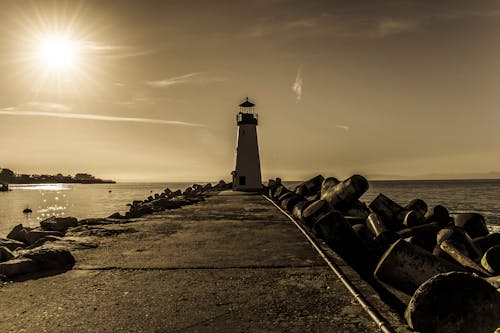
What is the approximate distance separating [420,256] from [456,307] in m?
2.21

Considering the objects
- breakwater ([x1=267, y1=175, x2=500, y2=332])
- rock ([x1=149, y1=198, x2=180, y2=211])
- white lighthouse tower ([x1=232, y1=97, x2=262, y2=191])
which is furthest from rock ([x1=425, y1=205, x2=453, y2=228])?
white lighthouse tower ([x1=232, y1=97, x2=262, y2=191])

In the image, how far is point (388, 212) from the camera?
13008 millimetres

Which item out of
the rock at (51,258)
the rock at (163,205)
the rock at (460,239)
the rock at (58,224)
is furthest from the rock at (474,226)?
the rock at (58,224)

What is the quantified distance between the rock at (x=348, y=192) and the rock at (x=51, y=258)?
29.4ft

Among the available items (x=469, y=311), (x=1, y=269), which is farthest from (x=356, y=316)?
(x=1, y=269)

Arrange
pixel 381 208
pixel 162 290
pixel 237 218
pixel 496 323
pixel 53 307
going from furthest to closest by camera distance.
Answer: pixel 381 208, pixel 237 218, pixel 162 290, pixel 53 307, pixel 496 323

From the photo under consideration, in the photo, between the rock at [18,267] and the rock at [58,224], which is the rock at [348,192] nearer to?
the rock at [58,224]

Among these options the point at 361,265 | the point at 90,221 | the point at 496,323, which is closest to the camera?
the point at 496,323

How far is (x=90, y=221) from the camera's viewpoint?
9.87 m

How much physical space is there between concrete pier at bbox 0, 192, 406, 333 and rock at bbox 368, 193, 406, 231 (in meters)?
6.98

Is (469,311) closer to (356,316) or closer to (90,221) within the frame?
(356,316)

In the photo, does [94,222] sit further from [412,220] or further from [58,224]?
[412,220]

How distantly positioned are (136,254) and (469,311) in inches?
191

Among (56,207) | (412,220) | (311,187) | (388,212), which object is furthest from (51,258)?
(56,207)
